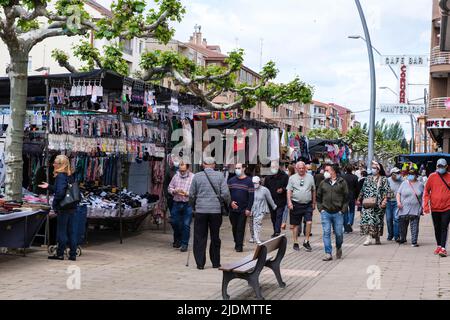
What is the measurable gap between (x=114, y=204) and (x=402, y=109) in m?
17.1

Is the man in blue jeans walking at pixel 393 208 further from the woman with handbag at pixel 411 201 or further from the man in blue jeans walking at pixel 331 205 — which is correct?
the man in blue jeans walking at pixel 331 205

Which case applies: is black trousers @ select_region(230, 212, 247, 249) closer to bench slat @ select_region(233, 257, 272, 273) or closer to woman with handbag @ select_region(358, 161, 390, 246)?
woman with handbag @ select_region(358, 161, 390, 246)

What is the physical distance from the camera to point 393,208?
16.2 metres

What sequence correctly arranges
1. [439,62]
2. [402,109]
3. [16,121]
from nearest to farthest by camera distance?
[16,121], [402,109], [439,62]

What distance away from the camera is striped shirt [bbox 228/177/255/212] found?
45.2 ft

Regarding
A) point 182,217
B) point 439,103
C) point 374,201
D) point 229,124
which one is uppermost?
point 439,103

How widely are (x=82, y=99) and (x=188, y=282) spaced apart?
503 cm

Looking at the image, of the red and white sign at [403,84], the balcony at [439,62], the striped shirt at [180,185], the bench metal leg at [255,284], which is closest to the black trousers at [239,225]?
the striped shirt at [180,185]

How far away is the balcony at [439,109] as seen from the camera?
134ft

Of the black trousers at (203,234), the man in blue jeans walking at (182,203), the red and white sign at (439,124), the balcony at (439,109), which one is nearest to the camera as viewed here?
the black trousers at (203,234)

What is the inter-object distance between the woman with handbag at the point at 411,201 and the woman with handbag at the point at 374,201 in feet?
1.16

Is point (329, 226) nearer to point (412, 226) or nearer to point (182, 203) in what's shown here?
point (182, 203)

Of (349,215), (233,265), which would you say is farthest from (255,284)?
(349,215)
